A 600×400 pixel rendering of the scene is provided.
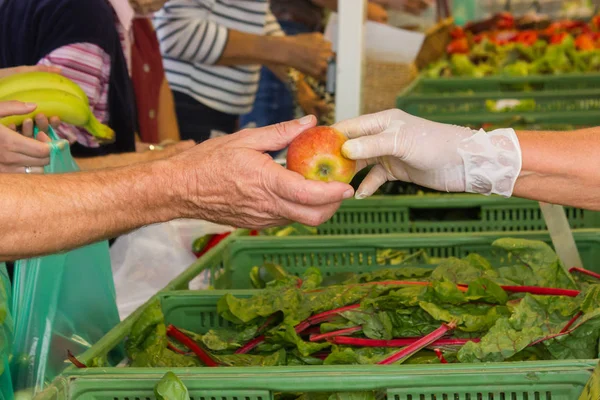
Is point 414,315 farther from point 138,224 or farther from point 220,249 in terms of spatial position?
point 220,249

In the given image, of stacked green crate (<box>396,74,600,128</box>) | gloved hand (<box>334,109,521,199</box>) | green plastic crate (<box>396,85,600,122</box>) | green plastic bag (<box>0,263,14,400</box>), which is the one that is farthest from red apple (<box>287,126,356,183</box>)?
green plastic crate (<box>396,85,600,122</box>)

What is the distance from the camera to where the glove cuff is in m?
1.94

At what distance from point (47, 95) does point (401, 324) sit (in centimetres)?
130

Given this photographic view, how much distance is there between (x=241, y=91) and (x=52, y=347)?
2.36 metres

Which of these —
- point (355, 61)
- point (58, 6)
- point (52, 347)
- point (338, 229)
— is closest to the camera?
point (52, 347)

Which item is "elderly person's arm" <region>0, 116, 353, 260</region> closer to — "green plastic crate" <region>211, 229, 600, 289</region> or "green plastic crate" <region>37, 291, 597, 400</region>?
"green plastic crate" <region>37, 291, 597, 400</region>

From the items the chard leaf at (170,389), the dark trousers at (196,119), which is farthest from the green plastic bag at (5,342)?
the dark trousers at (196,119)

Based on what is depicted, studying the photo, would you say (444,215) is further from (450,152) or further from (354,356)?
(354,356)

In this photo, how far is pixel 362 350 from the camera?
205cm

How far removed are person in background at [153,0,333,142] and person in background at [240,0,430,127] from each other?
0.06 meters

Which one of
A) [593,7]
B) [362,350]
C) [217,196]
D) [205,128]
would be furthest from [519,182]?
[593,7]

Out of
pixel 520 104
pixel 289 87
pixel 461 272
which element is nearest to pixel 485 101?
pixel 520 104

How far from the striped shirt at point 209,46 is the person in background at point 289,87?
0.09 m

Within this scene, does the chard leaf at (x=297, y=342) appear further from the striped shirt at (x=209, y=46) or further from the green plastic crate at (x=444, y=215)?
the striped shirt at (x=209, y=46)
